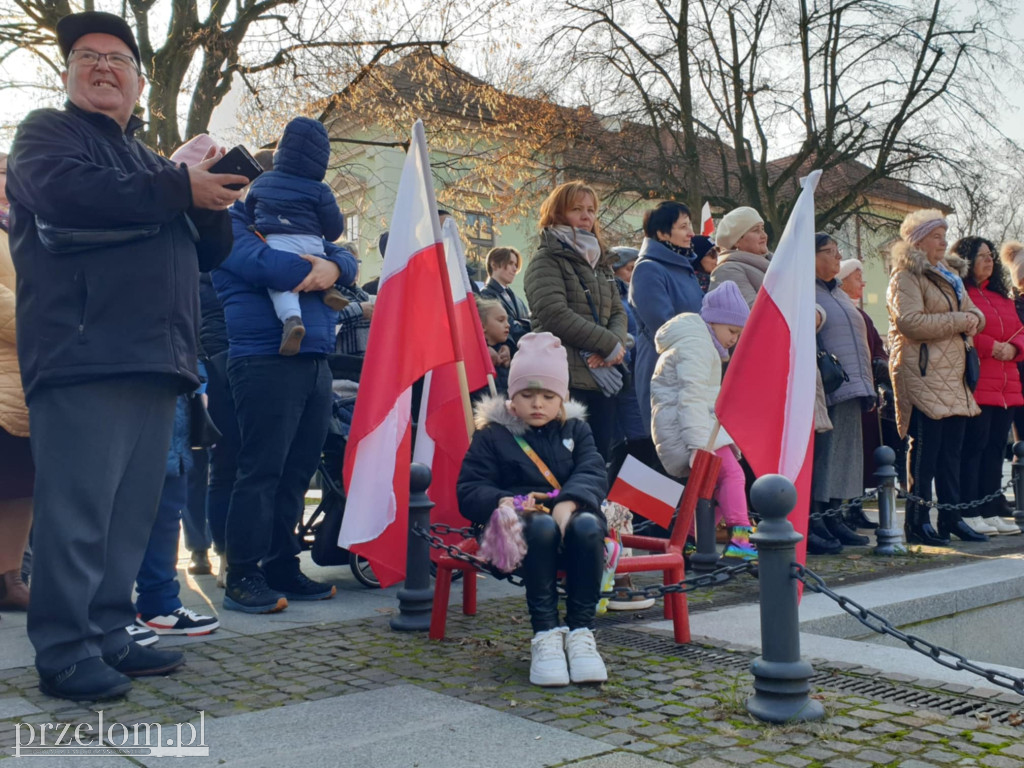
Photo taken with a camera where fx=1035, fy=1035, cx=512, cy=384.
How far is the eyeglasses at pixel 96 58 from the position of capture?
11.9ft

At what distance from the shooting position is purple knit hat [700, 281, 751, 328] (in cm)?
646

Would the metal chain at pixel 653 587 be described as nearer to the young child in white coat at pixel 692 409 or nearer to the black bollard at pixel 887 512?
the young child in white coat at pixel 692 409

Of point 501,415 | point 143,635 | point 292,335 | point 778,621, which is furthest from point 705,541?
point 143,635

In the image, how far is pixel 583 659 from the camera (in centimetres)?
362

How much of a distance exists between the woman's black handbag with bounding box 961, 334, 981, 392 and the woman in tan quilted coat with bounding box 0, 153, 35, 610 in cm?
619

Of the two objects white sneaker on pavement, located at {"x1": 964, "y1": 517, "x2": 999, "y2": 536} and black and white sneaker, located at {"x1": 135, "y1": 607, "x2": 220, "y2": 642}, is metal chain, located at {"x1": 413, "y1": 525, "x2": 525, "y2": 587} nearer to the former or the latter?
black and white sneaker, located at {"x1": 135, "y1": 607, "x2": 220, "y2": 642}

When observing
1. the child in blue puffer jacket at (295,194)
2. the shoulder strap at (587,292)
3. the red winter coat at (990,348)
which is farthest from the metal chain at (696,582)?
the red winter coat at (990,348)

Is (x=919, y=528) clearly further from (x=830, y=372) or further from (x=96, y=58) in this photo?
(x=96, y=58)

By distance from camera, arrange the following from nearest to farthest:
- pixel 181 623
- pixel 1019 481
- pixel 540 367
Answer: pixel 540 367
pixel 181 623
pixel 1019 481

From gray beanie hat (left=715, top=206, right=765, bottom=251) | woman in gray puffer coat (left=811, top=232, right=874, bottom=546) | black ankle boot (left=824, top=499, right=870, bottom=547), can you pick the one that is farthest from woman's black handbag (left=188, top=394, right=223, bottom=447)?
black ankle boot (left=824, top=499, right=870, bottom=547)

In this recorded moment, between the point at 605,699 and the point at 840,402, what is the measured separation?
4.47 metres

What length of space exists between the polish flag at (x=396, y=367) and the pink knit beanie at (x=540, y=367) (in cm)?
44

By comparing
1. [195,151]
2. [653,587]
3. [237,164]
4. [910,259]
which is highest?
[910,259]

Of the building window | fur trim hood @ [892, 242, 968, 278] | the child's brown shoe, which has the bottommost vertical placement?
the child's brown shoe
